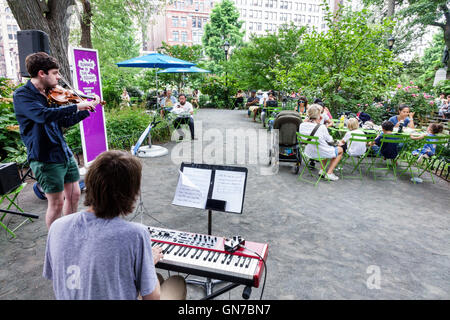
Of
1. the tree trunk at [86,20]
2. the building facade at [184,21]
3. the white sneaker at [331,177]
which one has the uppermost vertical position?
the building facade at [184,21]

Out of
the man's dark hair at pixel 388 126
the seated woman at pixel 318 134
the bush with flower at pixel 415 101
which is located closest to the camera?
the seated woman at pixel 318 134

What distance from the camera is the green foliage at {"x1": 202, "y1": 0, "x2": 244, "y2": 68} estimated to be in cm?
4231

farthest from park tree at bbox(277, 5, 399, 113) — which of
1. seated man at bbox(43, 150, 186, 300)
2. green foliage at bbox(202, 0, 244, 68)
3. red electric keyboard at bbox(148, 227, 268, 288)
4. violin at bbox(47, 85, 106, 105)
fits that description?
green foliage at bbox(202, 0, 244, 68)

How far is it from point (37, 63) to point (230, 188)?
219cm

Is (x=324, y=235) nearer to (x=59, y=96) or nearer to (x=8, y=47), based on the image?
(x=59, y=96)

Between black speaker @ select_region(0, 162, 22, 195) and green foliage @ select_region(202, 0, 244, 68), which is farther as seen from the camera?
green foliage @ select_region(202, 0, 244, 68)

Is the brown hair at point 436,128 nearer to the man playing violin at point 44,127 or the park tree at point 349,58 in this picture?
the park tree at point 349,58

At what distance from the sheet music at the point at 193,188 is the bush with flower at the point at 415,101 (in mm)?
11253

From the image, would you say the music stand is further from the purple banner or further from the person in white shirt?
the person in white shirt

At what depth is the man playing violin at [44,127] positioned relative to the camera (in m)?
2.67

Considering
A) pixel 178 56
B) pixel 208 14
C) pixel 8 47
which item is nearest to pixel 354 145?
pixel 178 56

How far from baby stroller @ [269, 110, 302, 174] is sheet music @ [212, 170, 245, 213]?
424 centimetres

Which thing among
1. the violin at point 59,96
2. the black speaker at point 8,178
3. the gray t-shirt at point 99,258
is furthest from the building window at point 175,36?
the gray t-shirt at point 99,258
